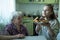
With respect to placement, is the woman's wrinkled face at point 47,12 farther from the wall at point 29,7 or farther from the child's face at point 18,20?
the wall at point 29,7

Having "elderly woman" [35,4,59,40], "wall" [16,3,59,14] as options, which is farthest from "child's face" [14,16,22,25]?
"wall" [16,3,59,14]

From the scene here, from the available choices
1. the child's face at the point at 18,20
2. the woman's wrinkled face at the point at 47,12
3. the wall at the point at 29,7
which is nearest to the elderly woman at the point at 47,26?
the woman's wrinkled face at the point at 47,12

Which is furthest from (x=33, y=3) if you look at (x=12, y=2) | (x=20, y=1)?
(x=12, y=2)

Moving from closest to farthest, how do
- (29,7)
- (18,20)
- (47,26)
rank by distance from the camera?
(47,26), (18,20), (29,7)

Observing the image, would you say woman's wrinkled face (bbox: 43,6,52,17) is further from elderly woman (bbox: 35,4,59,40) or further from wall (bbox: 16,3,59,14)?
wall (bbox: 16,3,59,14)

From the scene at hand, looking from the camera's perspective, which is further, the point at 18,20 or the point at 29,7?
the point at 29,7

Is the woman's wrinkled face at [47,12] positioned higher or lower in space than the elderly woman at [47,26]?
higher

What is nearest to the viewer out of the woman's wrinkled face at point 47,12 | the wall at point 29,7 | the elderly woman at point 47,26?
the elderly woman at point 47,26

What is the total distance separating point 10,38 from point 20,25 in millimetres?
327

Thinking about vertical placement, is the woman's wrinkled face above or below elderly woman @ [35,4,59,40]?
above

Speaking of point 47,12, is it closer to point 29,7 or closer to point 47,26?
point 47,26

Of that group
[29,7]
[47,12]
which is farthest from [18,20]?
[29,7]

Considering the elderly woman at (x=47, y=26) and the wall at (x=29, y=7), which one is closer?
the elderly woman at (x=47, y=26)

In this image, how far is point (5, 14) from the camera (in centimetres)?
288
